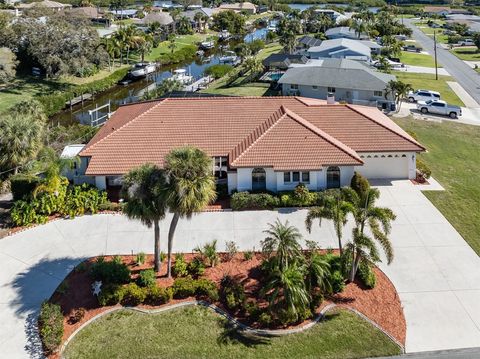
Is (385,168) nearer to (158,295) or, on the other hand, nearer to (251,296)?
(251,296)

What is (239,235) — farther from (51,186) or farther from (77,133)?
(77,133)

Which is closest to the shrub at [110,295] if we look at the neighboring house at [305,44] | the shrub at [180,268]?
the shrub at [180,268]

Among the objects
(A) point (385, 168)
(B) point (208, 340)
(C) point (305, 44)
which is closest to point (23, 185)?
(B) point (208, 340)

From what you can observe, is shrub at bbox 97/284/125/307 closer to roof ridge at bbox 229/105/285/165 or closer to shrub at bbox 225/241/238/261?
shrub at bbox 225/241/238/261

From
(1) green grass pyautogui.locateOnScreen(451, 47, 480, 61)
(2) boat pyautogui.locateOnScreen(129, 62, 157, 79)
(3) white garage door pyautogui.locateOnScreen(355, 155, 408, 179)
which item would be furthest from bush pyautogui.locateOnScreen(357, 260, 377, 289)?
(1) green grass pyautogui.locateOnScreen(451, 47, 480, 61)

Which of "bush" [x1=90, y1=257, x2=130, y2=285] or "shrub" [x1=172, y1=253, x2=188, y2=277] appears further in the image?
"shrub" [x1=172, y1=253, x2=188, y2=277]

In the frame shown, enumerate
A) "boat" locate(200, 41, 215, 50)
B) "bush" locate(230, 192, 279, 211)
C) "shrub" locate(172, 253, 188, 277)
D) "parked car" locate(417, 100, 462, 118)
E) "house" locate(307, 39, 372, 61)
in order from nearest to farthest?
"shrub" locate(172, 253, 188, 277), "bush" locate(230, 192, 279, 211), "parked car" locate(417, 100, 462, 118), "house" locate(307, 39, 372, 61), "boat" locate(200, 41, 215, 50)
